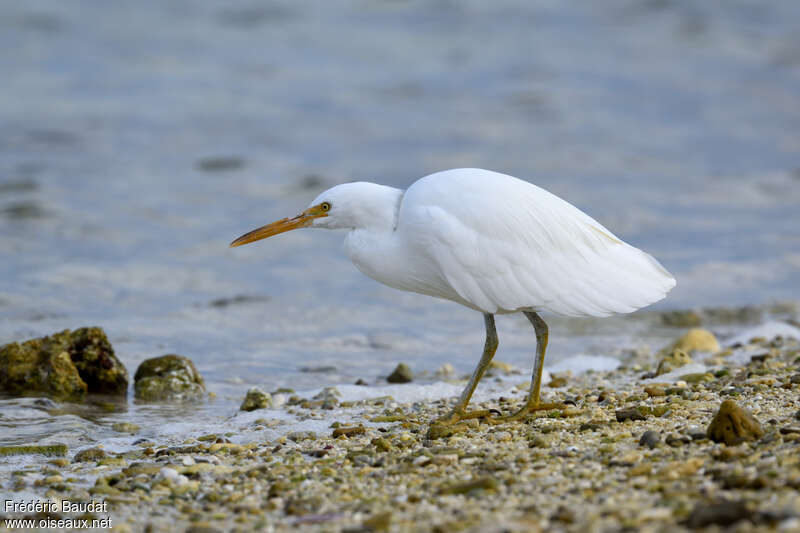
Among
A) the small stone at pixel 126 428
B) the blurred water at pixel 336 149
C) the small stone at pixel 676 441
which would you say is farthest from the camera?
the blurred water at pixel 336 149

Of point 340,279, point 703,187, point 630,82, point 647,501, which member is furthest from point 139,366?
point 630,82

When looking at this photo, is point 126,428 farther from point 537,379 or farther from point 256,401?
point 537,379

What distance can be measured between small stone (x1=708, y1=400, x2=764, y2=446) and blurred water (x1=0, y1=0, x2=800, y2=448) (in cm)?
398

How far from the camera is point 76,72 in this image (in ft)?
63.4

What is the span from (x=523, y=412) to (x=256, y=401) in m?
2.13

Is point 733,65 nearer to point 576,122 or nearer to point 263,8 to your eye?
point 576,122

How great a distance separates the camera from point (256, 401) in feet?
22.7

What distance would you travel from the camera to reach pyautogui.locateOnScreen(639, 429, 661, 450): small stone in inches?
182

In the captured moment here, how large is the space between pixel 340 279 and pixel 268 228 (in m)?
5.41

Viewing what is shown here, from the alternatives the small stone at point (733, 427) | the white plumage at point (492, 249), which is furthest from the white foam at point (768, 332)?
the small stone at point (733, 427)

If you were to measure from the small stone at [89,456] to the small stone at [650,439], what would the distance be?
3.00 m

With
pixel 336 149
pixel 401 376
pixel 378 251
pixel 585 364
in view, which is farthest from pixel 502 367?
pixel 336 149

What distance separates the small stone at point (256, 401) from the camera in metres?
6.90

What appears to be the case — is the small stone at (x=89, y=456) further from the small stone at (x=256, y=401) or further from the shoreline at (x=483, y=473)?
the small stone at (x=256, y=401)
